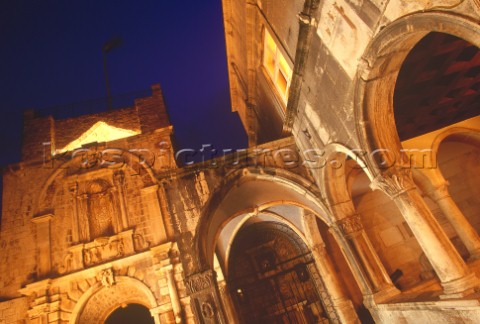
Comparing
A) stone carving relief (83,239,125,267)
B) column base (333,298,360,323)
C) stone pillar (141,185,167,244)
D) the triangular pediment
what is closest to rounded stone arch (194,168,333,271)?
stone pillar (141,185,167,244)

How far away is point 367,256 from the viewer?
693 cm

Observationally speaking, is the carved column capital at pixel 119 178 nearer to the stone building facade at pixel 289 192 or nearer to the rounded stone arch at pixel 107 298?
the stone building facade at pixel 289 192

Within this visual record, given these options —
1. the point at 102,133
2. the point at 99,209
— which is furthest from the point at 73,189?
the point at 102,133

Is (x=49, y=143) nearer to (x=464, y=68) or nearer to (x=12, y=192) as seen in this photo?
(x=12, y=192)

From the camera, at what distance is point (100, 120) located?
11.5m

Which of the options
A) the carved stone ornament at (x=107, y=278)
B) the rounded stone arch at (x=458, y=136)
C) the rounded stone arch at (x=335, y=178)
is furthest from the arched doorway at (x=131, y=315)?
the rounded stone arch at (x=458, y=136)

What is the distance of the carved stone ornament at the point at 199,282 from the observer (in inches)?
259

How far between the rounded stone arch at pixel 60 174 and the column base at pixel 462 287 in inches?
316

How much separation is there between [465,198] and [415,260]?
9.08ft

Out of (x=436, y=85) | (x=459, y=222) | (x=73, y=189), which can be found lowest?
(x=459, y=222)

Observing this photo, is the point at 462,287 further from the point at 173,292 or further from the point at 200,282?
the point at 173,292

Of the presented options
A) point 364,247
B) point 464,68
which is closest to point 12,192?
point 364,247

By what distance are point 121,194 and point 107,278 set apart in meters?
2.63

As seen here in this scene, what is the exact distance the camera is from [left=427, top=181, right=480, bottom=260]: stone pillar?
290 inches
